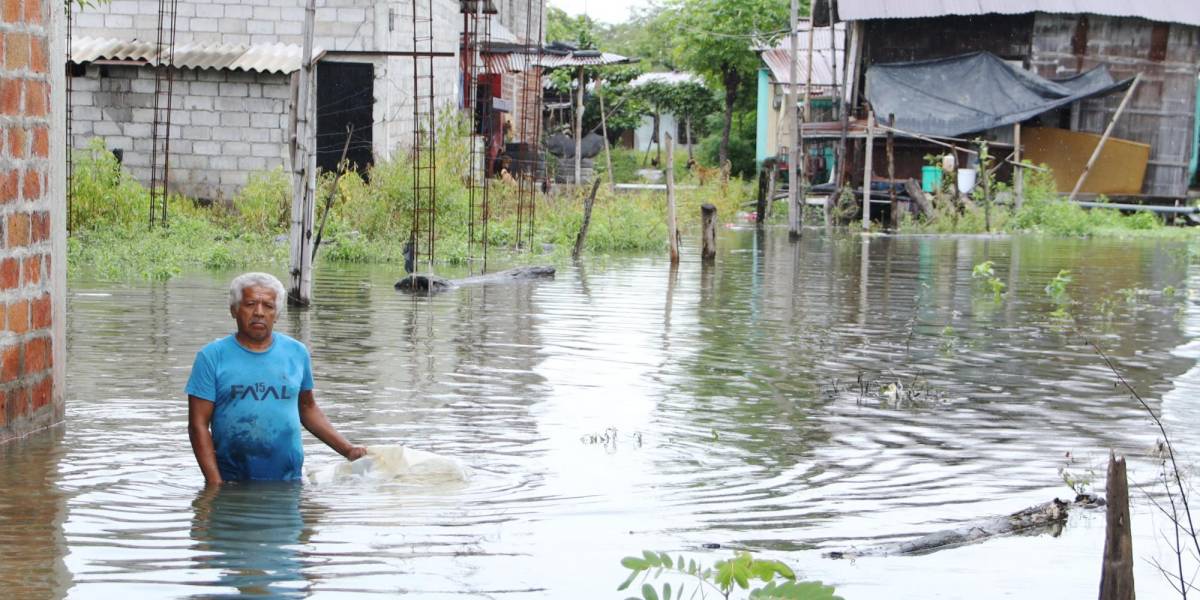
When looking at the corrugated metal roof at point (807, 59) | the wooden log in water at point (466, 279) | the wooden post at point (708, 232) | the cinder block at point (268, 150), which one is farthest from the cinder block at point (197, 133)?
the corrugated metal roof at point (807, 59)

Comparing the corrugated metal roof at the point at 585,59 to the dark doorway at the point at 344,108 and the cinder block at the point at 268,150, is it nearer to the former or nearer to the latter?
the dark doorway at the point at 344,108

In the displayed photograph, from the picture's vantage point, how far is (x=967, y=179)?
31.4 meters

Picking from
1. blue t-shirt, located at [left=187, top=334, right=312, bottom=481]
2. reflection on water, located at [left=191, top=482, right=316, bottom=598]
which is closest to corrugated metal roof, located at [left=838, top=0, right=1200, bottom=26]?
blue t-shirt, located at [left=187, top=334, right=312, bottom=481]

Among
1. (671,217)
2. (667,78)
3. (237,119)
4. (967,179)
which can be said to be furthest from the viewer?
(667,78)

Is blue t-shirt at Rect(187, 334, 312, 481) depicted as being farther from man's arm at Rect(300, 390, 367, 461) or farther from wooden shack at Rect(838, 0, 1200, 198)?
wooden shack at Rect(838, 0, 1200, 198)

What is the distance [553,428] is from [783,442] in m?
1.34

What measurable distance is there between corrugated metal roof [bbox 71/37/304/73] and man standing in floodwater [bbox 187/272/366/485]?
17.0 meters

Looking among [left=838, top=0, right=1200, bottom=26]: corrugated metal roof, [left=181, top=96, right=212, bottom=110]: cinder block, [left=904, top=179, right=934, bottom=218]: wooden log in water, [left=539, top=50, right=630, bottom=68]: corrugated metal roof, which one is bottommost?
[left=904, top=179, right=934, bottom=218]: wooden log in water

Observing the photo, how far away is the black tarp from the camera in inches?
1224

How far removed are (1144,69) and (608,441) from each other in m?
28.2

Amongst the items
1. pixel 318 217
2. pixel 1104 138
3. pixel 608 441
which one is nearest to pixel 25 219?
pixel 608 441

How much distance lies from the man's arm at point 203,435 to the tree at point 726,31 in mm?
41564

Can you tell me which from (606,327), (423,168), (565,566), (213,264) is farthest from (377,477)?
(423,168)

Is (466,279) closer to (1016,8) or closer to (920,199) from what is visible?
(920,199)
